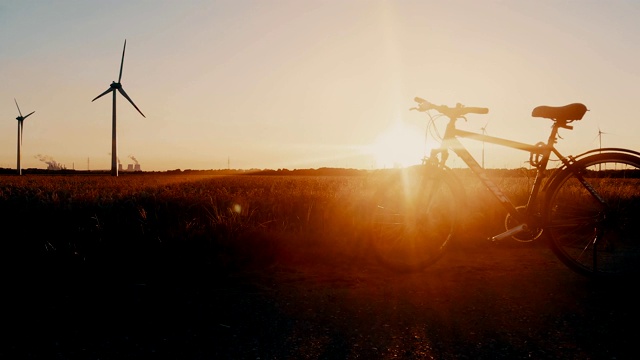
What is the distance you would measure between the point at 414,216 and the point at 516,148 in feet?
4.49

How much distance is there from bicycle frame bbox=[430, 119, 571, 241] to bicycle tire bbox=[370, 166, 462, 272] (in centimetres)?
30

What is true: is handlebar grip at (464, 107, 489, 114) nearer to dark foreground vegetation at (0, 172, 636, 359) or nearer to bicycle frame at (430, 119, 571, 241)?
bicycle frame at (430, 119, 571, 241)

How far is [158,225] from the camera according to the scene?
273 inches

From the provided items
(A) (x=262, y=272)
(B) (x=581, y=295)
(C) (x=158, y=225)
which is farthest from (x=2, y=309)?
(B) (x=581, y=295)

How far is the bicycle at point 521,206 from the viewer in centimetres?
506

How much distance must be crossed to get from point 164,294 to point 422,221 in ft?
9.80

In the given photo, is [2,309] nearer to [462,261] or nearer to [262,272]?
[262,272]

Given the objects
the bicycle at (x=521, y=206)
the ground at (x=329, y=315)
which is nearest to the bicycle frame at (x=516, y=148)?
the bicycle at (x=521, y=206)

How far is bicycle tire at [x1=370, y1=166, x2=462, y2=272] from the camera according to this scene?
5.50m

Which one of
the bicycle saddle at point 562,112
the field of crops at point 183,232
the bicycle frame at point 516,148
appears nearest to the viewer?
the bicycle saddle at point 562,112

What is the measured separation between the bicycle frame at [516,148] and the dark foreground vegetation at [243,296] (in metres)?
0.63

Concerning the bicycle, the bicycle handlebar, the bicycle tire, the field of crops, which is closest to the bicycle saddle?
the bicycle

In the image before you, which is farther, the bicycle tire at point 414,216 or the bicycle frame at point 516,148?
the bicycle tire at point 414,216

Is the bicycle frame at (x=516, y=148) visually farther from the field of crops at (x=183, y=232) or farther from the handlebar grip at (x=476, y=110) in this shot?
the field of crops at (x=183, y=232)
